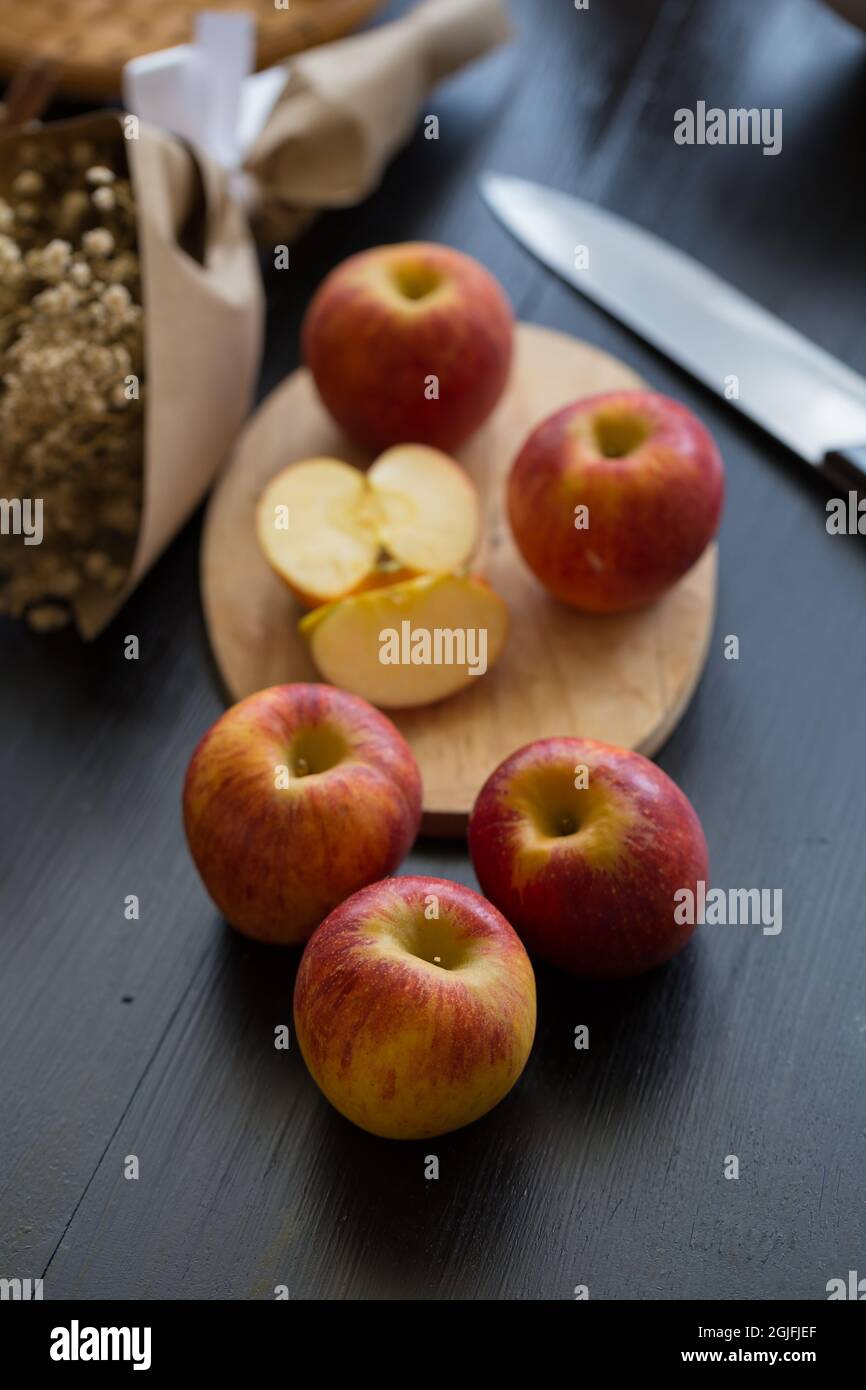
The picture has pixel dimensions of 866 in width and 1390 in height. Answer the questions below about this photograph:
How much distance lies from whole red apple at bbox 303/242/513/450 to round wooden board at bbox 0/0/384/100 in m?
0.39

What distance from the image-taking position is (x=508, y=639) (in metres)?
1.05

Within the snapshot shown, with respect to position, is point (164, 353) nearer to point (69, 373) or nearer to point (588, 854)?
point (69, 373)

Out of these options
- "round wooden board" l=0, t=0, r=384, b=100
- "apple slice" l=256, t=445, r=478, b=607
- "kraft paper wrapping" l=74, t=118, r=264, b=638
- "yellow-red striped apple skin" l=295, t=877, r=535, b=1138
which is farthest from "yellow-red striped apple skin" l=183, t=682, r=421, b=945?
"round wooden board" l=0, t=0, r=384, b=100

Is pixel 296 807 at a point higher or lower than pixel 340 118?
lower

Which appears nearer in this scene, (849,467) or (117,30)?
(849,467)

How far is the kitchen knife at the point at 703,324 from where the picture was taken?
1127mm

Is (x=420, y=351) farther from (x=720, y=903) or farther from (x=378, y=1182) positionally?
(x=378, y=1182)

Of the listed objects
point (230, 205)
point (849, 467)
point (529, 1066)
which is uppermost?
point (230, 205)

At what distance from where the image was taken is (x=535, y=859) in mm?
811

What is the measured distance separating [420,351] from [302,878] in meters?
0.46

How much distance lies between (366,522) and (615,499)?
0.63 feet

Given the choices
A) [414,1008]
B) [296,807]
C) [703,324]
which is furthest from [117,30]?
[414,1008]

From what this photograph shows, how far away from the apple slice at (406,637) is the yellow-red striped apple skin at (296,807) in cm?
10

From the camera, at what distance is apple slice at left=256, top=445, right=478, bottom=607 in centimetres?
103
